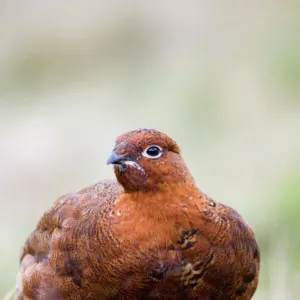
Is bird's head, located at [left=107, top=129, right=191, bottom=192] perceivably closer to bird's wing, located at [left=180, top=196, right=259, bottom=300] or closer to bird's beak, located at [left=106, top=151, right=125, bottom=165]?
bird's beak, located at [left=106, top=151, right=125, bottom=165]

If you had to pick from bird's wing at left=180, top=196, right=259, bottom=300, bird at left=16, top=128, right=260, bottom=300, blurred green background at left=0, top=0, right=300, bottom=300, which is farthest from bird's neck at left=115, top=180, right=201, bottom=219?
blurred green background at left=0, top=0, right=300, bottom=300

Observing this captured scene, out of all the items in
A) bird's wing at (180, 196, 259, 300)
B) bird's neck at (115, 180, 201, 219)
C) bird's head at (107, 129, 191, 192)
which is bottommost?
bird's wing at (180, 196, 259, 300)

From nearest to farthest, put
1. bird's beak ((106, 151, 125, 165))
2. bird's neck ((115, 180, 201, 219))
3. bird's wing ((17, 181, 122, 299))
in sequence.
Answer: bird's beak ((106, 151, 125, 165)), bird's neck ((115, 180, 201, 219)), bird's wing ((17, 181, 122, 299))

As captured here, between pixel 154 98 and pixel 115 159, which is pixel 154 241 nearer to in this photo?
pixel 115 159

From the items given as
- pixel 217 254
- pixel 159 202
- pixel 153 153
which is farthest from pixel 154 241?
pixel 153 153

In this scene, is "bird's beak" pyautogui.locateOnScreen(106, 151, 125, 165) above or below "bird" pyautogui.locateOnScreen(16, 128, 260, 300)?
above

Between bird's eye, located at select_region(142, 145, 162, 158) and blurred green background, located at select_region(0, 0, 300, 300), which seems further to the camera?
blurred green background, located at select_region(0, 0, 300, 300)

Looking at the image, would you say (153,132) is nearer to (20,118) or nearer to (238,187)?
(238,187)

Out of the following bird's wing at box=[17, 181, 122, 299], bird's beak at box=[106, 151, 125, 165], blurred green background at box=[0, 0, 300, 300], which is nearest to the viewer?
bird's beak at box=[106, 151, 125, 165]
